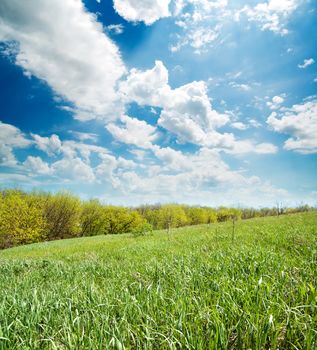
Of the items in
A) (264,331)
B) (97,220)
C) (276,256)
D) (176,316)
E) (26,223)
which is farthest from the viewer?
(97,220)

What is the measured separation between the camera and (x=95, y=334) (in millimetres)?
2551

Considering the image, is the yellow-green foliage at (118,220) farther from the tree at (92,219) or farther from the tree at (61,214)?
the tree at (61,214)

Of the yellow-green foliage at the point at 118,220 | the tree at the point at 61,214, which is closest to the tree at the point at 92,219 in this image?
the yellow-green foliage at the point at 118,220

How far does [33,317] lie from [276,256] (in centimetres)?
536

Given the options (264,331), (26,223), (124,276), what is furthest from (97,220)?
(264,331)

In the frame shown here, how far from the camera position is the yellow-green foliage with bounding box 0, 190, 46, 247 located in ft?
153

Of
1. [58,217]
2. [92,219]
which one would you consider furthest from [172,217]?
[58,217]

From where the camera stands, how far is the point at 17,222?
48094 mm

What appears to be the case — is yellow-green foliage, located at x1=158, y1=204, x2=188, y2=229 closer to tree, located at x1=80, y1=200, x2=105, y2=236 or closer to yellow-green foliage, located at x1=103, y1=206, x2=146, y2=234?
yellow-green foliage, located at x1=103, y1=206, x2=146, y2=234

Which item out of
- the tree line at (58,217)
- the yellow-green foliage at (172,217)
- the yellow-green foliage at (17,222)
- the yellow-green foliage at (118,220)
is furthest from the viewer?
the yellow-green foliage at (172,217)

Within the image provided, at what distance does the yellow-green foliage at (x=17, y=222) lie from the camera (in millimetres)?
46562

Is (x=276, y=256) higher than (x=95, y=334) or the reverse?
higher

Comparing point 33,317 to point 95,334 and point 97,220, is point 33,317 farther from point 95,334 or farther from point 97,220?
point 97,220

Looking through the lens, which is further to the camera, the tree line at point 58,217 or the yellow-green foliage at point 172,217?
the yellow-green foliage at point 172,217
